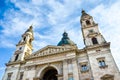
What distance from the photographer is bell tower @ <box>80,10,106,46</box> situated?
83.5ft

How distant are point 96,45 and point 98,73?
5724 mm

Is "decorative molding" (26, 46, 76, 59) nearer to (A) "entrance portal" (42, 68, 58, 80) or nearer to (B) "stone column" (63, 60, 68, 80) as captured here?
(B) "stone column" (63, 60, 68, 80)

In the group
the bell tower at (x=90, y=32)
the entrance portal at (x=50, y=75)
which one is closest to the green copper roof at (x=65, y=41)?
the bell tower at (x=90, y=32)

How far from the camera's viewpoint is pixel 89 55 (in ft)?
76.1

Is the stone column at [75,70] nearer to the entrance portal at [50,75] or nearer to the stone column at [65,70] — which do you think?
the stone column at [65,70]

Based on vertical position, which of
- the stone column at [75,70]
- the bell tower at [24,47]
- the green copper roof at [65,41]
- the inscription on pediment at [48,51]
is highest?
the green copper roof at [65,41]

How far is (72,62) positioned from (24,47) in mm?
13903

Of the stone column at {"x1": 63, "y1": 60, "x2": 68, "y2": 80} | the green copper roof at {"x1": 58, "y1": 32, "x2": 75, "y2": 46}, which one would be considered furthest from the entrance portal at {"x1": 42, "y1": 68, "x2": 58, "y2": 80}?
the green copper roof at {"x1": 58, "y1": 32, "x2": 75, "y2": 46}

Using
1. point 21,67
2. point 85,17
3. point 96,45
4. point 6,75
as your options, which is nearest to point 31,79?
point 21,67

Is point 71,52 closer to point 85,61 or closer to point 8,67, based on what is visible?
point 85,61

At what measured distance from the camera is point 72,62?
2308 centimetres

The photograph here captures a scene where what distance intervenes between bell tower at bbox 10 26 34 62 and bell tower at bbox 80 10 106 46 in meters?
14.5

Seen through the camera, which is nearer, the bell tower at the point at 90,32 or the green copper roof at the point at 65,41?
the bell tower at the point at 90,32

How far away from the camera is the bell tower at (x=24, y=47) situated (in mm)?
29672
